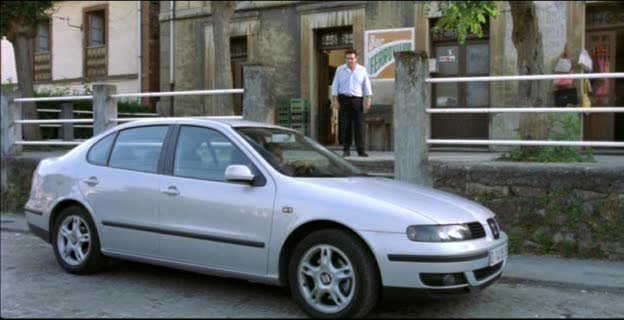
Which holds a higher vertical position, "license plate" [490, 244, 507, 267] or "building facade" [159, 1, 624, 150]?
"building facade" [159, 1, 624, 150]

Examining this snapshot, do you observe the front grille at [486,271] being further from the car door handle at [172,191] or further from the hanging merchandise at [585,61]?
the hanging merchandise at [585,61]

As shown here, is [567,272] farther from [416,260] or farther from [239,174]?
[239,174]

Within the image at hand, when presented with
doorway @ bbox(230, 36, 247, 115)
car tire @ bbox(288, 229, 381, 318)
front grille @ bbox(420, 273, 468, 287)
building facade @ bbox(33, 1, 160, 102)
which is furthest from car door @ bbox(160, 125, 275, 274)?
building facade @ bbox(33, 1, 160, 102)

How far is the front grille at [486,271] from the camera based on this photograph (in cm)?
461

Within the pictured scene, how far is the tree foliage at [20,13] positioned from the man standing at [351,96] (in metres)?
7.25

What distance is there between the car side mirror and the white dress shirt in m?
4.55

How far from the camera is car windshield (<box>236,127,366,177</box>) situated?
5.29 metres

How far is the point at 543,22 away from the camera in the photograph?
1288 cm

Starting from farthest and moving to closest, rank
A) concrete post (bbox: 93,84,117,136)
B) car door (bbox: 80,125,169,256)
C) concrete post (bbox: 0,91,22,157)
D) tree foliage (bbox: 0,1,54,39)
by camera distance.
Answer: tree foliage (bbox: 0,1,54,39) < concrete post (bbox: 0,91,22,157) < concrete post (bbox: 93,84,117,136) < car door (bbox: 80,125,169,256)

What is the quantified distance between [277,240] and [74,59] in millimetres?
17983

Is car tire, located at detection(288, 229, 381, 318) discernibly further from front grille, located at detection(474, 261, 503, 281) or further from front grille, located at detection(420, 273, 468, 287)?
front grille, located at detection(474, 261, 503, 281)

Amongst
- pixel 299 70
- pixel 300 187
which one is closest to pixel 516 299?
pixel 300 187

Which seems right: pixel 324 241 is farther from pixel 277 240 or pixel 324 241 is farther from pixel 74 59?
pixel 74 59

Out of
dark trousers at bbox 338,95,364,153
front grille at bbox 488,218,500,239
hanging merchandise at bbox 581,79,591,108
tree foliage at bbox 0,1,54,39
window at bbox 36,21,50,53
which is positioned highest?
window at bbox 36,21,50,53
